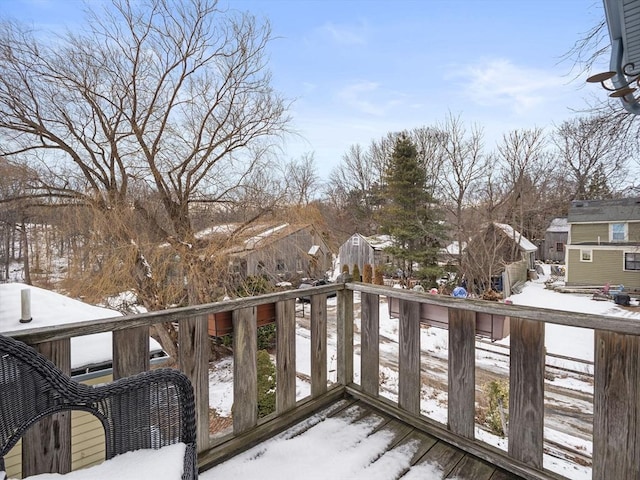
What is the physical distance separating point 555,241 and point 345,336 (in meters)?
23.2

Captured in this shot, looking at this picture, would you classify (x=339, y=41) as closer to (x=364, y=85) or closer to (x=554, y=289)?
(x=364, y=85)

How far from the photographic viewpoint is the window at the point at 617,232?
13094 millimetres

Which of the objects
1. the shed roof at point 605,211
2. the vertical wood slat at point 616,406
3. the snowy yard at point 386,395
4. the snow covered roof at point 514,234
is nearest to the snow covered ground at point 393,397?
the snowy yard at point 386,395

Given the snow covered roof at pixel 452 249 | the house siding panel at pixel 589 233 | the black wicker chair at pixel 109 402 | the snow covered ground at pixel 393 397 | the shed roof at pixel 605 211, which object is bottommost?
the snow covered ground at pixel 393 397

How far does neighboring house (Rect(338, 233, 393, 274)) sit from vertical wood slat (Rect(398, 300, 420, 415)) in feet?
50.7

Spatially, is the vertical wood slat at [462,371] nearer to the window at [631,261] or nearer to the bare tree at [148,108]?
the bare tree at [148,108]

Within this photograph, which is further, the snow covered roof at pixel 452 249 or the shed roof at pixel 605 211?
the snow covered roof at pixel 452 249

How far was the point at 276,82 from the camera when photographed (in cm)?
741

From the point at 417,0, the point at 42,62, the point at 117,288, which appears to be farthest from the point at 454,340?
the point at 42,62

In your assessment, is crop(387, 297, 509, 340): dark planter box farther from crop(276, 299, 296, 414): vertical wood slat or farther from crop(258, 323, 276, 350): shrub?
crop(258, 323, 276, 350): shrub

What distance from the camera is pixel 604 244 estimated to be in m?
13.5

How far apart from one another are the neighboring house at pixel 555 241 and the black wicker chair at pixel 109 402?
891 inches

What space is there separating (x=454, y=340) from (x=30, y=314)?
5.52 meters

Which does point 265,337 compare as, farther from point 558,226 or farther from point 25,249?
point 558,226
